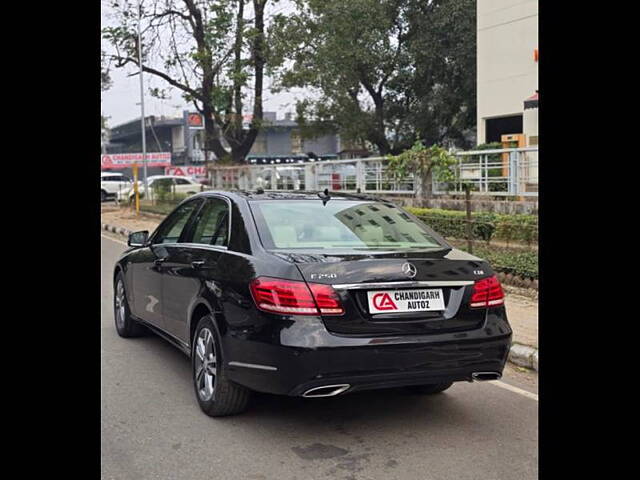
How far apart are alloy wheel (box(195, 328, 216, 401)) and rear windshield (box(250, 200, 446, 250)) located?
82cm

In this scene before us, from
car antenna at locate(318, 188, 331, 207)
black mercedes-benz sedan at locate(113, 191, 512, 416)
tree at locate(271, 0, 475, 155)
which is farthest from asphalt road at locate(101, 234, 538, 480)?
tree at locate(271, 0, 475, 155)

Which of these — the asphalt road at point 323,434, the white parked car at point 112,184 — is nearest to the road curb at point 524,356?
the asphalt road at point 323,434

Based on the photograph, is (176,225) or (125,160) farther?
(125,160)

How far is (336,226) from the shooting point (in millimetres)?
5520

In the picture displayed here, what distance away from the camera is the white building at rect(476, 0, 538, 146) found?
2248 cm

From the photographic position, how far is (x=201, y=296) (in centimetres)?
548

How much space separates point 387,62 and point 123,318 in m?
26.7

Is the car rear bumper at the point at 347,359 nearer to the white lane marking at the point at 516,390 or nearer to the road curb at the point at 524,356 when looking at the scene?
Result: the white lane marking at the point at 516,390

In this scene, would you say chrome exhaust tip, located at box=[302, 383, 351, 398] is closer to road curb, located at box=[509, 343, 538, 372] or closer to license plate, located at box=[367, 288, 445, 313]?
license plate, located at box=[367, 288, 445, 313]

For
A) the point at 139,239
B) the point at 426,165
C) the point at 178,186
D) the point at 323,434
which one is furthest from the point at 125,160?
the point at 323,434

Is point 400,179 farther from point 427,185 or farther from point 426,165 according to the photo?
point 426,165

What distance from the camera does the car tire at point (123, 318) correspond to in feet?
25.5

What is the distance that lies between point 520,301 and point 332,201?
14.0 feet
